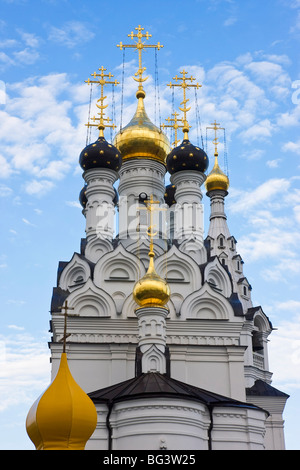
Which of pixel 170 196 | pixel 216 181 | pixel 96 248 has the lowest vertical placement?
pixel 96 248

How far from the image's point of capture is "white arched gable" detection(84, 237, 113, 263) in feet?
56.0

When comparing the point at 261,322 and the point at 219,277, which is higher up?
the point at 261,322

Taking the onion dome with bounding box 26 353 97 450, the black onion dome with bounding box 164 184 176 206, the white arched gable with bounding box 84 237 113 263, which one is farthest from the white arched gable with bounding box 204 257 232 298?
the onion dome with bounding box 26 353 97 450

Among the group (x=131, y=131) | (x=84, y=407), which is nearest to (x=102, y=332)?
(x=131, y=131)

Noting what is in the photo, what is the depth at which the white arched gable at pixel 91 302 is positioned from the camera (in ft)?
51.1

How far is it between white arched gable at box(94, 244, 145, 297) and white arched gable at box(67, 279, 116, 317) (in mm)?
408

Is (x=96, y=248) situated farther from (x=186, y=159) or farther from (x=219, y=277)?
(x=186, y=159)

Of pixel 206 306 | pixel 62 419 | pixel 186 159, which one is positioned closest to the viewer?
pixel 62 419

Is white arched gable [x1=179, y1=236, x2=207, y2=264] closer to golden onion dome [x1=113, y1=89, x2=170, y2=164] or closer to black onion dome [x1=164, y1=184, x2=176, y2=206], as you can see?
golden onion dome [x1=113, y1=89, x2=170, y2=164]

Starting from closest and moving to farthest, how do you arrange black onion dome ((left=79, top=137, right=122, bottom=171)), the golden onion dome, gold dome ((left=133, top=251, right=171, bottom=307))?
gold dome ((left=133, top=251, right=171, bottom=307)) → black onion dome ((left=79, top=137, right=122, bottom=171)) → the golden onion dome

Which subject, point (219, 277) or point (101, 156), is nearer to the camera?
point (219, 277)

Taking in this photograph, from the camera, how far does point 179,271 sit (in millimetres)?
16391

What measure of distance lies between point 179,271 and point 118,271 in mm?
1337

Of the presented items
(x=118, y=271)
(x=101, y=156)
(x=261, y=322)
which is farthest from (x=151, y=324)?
(x=261, y=322)
